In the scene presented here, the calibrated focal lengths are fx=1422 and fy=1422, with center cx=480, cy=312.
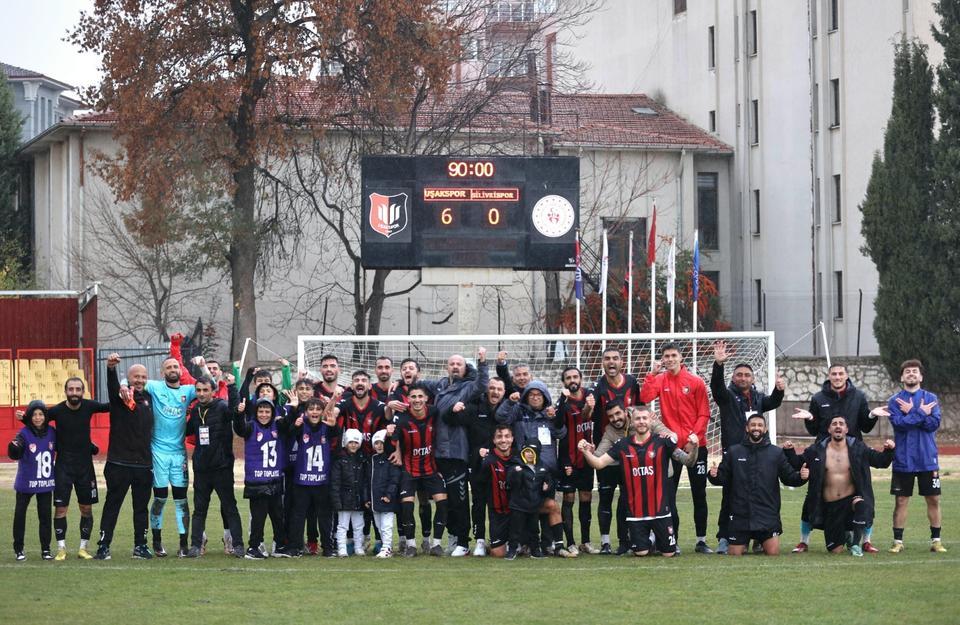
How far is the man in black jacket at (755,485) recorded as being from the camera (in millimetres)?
13484

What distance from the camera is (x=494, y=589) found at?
1150 centimetres

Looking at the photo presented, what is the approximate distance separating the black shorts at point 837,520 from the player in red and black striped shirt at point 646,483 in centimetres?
152

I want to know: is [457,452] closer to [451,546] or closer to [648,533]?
[451,546]

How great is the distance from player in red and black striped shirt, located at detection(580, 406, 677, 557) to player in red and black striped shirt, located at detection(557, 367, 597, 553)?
596mm

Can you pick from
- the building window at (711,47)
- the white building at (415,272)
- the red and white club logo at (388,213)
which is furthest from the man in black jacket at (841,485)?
the building window at (711,47)

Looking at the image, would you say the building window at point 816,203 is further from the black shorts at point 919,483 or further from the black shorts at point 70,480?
the black shorts at point 70,480

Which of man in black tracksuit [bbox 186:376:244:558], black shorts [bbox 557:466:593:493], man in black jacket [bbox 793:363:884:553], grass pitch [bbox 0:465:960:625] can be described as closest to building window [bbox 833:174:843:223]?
grass pitch [bbox 0:465:960:625]

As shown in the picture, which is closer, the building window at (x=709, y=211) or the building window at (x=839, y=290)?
the building window at (x=839, y=290)

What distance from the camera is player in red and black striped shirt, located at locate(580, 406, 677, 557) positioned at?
13.4 m

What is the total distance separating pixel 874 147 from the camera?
37.8 metres

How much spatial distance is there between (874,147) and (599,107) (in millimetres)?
9824

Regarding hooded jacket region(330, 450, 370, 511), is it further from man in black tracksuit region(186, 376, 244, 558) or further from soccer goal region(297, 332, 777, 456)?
soccer goal region(297, 332, 777, 456)

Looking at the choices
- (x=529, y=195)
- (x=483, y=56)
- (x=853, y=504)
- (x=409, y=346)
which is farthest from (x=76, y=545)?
(x=483, y=56)

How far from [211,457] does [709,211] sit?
3163cm
